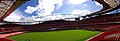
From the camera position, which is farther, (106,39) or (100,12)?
(100,12)

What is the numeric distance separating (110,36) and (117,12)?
51.4 ft

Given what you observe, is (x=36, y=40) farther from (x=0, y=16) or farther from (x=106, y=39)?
(x=0, y=16)

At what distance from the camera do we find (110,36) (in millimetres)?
13406

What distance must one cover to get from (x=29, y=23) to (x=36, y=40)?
20.5 metres

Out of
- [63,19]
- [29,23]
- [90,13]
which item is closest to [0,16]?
[29,23]

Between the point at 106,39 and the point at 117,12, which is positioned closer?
the point at 106,39

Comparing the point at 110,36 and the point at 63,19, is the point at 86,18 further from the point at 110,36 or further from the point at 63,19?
the point at 110,36

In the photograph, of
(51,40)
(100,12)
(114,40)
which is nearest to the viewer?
(114,40)

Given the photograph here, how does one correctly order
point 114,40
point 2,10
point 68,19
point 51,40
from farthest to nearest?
point 68,19 < point 2,10 < point 51,40 < point 114,40

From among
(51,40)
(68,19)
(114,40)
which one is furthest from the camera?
(68,19)

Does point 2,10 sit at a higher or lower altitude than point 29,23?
higher

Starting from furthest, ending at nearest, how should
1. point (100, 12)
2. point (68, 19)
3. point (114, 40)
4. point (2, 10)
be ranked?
point (68, 19), point (100, 12), point (2, 10), point (114, 40)

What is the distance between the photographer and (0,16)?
3123 centimetres

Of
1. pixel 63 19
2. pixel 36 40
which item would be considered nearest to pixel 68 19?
pixel 63 19
